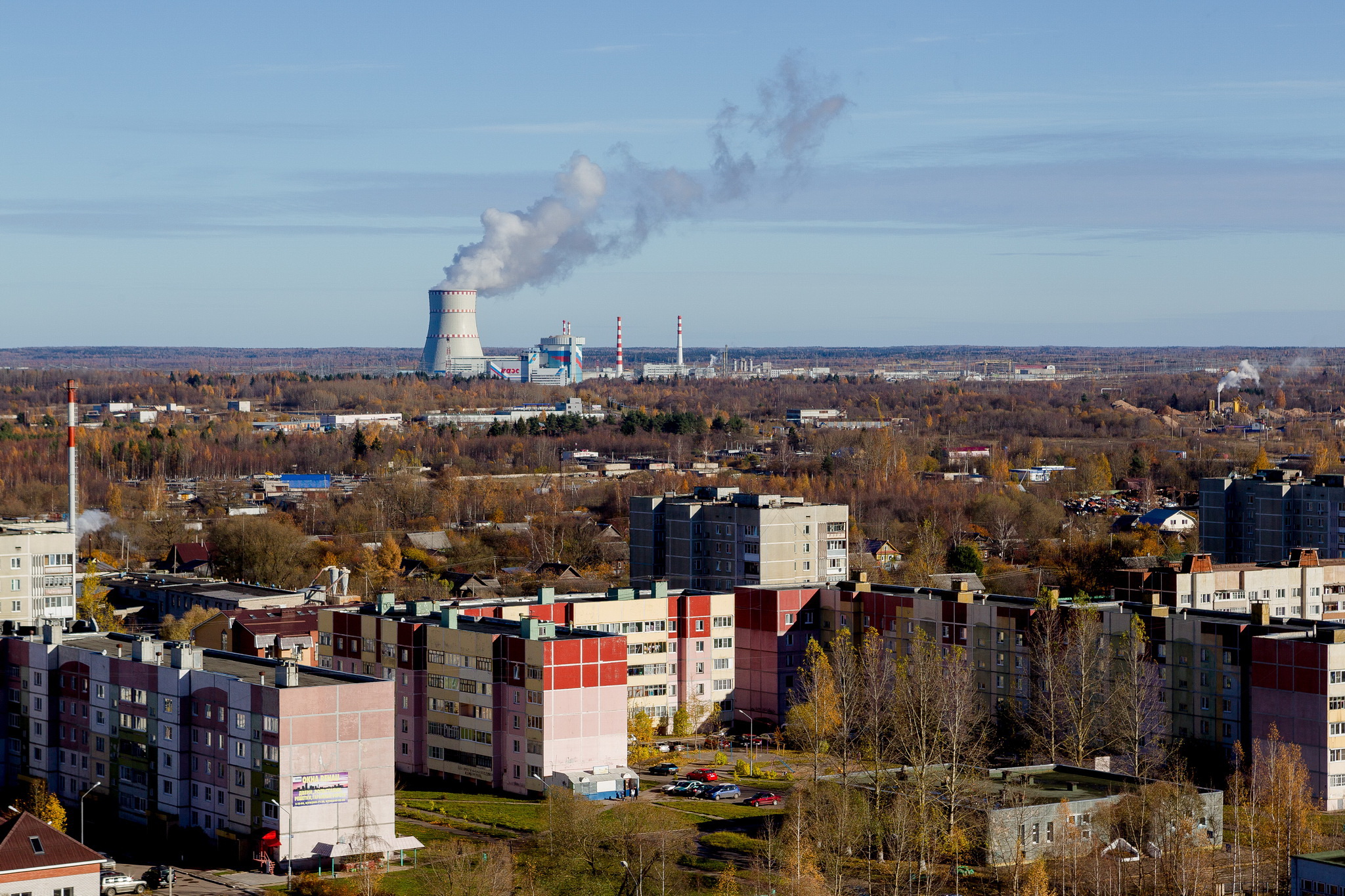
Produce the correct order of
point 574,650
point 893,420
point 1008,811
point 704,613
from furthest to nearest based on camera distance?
point 893,420, point 704,613, point 574,650, point 1008,811

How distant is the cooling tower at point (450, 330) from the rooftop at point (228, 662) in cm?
7034

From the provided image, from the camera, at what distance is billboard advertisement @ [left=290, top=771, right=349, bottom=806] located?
1770 centimetres

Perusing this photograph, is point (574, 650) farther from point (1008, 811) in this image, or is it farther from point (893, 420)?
point (893, 420)

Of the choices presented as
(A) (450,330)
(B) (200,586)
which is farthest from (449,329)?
(B) (200,586)

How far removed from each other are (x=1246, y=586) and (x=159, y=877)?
16.7 m

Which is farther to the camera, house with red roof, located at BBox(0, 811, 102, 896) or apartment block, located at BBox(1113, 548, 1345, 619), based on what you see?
apartment block, located at BBox(1113, 548, 1345, 619)

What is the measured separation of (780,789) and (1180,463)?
37612 millimetres

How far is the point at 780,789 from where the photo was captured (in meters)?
21.6

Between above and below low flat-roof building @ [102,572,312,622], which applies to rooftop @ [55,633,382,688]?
above

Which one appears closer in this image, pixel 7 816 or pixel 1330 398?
pixel 7 816

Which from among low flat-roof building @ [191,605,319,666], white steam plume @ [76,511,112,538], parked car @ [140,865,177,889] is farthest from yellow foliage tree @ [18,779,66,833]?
white steam plume @ [76,511,112,538]

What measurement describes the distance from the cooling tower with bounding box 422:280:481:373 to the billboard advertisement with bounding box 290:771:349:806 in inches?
2940

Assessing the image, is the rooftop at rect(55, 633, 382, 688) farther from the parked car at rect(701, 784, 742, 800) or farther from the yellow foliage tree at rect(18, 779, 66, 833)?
the parked car at rect(701, 784, 742, 800)

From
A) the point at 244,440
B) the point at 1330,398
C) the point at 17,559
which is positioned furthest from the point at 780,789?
the point at 1330,398
